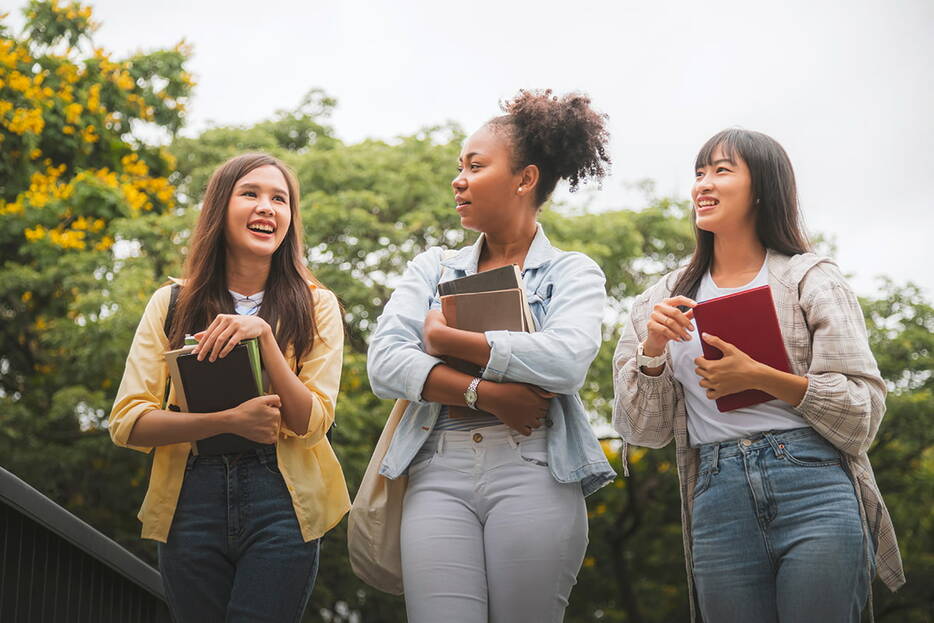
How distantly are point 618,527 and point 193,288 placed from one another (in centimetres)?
915

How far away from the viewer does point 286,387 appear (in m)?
2.80

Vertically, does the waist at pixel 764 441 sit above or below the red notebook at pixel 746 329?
below

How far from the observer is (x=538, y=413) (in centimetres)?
268

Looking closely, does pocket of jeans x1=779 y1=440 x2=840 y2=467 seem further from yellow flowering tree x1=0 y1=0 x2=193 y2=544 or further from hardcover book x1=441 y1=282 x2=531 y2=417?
yellow flowering tree x1=0 y1=0 x2=193 y2=544

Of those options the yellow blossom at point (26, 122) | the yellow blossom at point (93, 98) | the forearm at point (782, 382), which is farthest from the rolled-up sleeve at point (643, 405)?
the yellow blossom at point (93, 98)

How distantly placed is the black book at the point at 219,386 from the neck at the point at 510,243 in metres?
0.85

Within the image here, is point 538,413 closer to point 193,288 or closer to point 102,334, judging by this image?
point 193,288

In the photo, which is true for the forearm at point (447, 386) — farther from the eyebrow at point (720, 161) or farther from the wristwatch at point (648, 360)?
the eyebrow at point (720, 161)

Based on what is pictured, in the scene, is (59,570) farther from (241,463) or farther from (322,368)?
(322,368)

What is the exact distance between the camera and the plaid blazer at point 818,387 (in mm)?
2682

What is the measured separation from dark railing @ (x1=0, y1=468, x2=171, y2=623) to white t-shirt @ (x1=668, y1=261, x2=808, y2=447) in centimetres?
208

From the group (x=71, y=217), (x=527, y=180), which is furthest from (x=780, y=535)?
(x=71, y=217)

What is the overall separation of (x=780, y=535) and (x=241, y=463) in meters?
1.53

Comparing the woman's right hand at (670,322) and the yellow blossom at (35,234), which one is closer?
the woman's right hand at (670,322)
